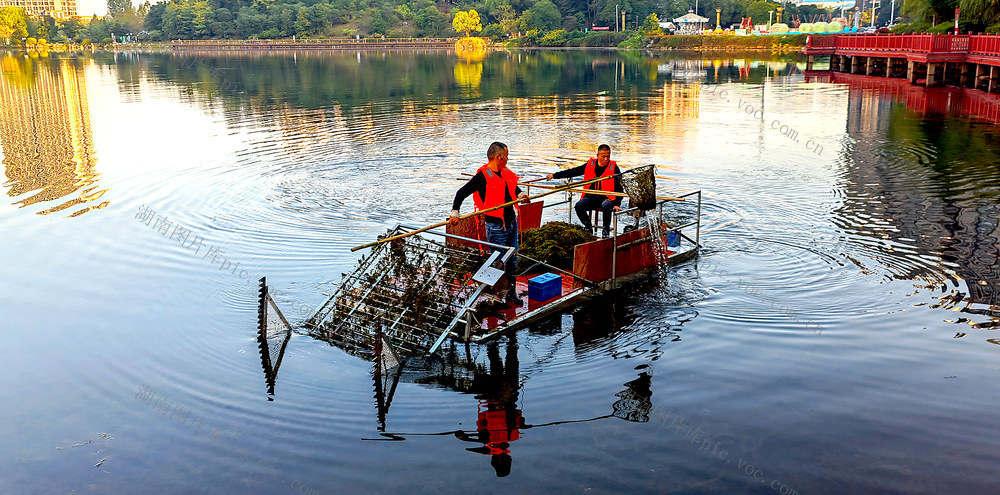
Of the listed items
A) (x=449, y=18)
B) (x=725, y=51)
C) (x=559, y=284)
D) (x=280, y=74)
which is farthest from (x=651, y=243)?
(x=449, y=18)

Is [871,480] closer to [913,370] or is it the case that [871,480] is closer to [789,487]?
[789,487]

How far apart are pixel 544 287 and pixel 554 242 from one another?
73.3 inches

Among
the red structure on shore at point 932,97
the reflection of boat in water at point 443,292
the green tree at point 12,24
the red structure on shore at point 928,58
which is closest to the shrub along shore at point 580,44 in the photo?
the green tree at point 12,24

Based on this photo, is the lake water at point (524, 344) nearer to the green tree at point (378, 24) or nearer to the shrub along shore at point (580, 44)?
the shrub along shore at point (580, 44)

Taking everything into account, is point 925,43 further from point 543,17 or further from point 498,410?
point 543,17

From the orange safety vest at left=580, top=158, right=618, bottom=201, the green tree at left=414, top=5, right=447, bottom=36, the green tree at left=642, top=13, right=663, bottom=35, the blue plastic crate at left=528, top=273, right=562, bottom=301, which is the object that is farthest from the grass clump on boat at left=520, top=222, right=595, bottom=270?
the green tree at left=414, top=5, right=447, bottom=36

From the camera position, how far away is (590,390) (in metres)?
10.3

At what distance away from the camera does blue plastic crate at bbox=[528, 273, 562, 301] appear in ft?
41.8

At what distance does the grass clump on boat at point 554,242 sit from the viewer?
14320 mm

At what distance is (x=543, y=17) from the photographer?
167 m

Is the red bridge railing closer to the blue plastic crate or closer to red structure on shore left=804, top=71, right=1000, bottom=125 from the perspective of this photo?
red structure on shore left=804, top=71, right=1000, bottom=125

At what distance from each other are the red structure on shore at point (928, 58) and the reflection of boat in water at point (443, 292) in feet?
130

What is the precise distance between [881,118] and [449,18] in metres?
173

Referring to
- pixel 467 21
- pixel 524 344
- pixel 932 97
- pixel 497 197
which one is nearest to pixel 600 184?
pixel 497 197
